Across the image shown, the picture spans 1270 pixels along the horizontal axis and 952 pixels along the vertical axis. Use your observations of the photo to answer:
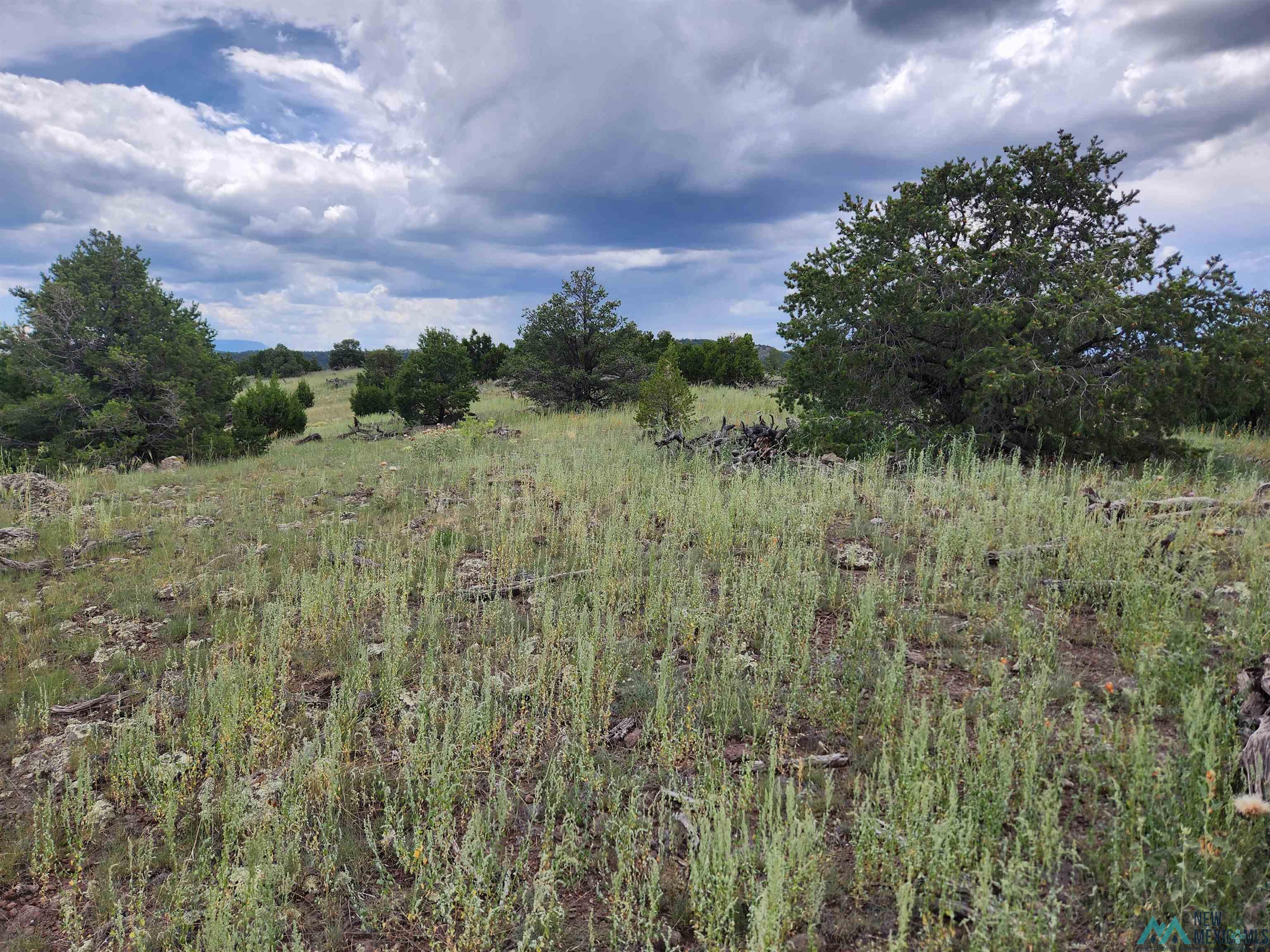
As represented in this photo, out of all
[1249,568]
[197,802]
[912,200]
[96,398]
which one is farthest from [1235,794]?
[96,398]

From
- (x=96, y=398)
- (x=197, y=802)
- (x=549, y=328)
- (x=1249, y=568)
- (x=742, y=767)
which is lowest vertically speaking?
(x=197, y=802)

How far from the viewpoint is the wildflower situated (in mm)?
2471

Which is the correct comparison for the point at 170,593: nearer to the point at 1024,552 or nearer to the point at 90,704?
the point at 90,704

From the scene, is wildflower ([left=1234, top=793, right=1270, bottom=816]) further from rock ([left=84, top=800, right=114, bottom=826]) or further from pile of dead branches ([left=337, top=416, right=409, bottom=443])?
pile of dead branches ([left=337, top=416, right=409, bottom=443])

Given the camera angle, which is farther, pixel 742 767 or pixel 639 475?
pixel 639 475

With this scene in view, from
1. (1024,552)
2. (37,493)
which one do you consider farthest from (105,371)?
(1024,552)

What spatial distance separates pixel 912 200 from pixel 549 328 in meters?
12.2

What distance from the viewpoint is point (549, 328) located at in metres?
20.5

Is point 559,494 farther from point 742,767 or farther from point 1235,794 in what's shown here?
point 1235,794

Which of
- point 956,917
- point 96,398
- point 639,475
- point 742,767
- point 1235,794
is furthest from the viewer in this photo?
point 96,398

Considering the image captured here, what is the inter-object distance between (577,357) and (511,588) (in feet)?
51.6

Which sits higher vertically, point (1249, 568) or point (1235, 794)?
point (1249, 568)

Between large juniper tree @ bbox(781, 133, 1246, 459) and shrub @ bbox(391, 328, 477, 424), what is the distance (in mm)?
12160

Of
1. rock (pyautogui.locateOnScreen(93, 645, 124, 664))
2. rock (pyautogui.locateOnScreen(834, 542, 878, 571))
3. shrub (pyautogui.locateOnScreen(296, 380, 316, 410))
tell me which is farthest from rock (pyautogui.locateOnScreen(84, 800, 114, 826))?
shrub (pyautogui.locateOnScreen(296, 380, 316, 410))
